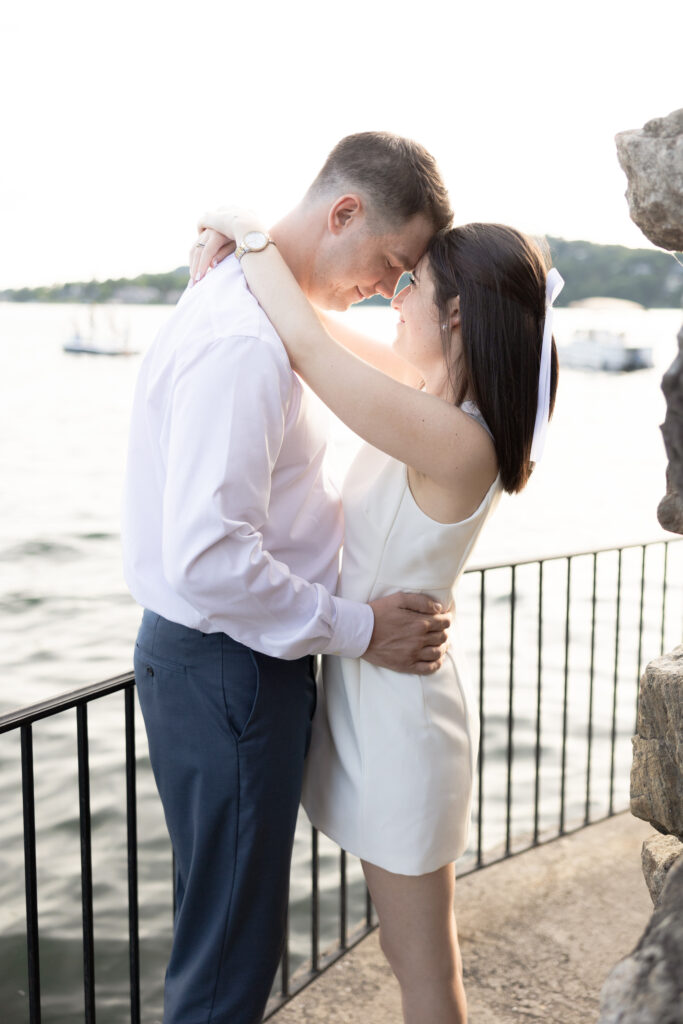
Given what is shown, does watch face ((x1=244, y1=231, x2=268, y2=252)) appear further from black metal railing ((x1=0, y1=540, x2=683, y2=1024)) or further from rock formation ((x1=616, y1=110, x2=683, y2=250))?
black metal railing ((x1=0, y1=540, x2=683, y2=1024))

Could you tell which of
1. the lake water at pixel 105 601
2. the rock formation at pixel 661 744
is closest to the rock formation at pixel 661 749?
the rock formation at pixel 661 744

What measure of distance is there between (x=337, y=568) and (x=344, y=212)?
0.69 m

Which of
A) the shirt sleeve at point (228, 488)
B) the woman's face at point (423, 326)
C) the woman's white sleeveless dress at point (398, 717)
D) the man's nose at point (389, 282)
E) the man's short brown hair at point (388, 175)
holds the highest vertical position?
the man's short brown hair at point (388, 175)

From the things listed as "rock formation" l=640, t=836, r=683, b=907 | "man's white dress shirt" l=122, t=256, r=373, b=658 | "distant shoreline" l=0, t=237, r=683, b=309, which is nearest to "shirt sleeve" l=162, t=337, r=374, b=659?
"man's white dress shirt" l=122, t=256, r=373, b=658

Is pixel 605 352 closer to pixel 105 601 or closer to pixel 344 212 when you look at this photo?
pixel 105 601

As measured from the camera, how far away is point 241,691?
172 centimetres

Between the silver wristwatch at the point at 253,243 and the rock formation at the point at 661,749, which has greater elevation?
the silver wristwatch at the point at 253,243

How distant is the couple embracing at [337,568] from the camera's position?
1.68 m

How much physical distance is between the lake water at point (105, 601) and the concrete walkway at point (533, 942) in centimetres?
114

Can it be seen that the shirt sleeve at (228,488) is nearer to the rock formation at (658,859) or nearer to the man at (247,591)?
the man at (247,591)

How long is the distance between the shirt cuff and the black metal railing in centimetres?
52

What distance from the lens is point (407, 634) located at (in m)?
1.79

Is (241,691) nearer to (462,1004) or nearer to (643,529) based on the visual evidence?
(462,1004)

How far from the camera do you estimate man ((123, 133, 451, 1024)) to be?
63.0 inches
